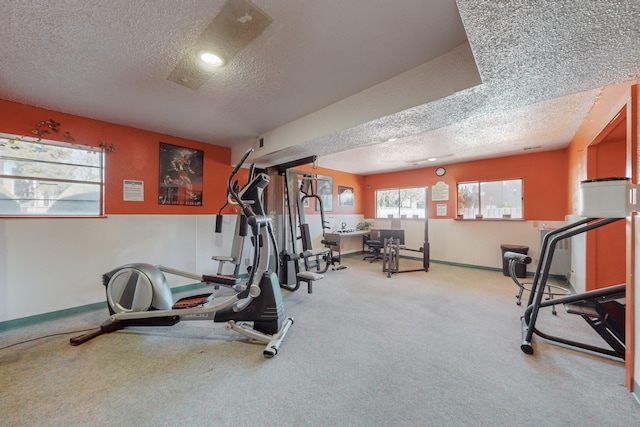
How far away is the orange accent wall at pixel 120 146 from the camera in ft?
8.30

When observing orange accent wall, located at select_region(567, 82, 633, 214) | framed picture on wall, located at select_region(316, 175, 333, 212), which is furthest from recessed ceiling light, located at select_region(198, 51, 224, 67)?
framed picture on wall, located at select_region(316, 175, 333, 212)

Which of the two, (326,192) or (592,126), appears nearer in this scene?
(592,126)

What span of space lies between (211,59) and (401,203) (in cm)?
576

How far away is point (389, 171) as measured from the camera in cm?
658

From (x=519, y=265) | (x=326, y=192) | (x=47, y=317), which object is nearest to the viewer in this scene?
(x=47, y=317)

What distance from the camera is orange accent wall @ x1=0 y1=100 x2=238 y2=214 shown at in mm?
2531

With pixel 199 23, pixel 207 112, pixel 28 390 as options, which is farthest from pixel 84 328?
pixel 199 23

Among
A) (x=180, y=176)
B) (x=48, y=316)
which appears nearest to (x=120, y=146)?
(x=180, y=176)

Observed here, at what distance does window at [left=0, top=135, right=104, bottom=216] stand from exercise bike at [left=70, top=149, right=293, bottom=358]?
4.06ft

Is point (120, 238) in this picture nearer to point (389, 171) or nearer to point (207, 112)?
point (207, 112)

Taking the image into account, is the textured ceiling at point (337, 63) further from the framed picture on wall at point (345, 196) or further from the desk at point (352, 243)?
the desk at point (352, 243)

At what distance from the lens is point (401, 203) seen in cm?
655

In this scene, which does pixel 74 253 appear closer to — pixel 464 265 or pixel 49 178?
pixel 49 178

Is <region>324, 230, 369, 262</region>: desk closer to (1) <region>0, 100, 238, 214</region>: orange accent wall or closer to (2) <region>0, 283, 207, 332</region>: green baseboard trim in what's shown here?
(1) <region>0, 100, 238, 214</region>: orange accent wall
